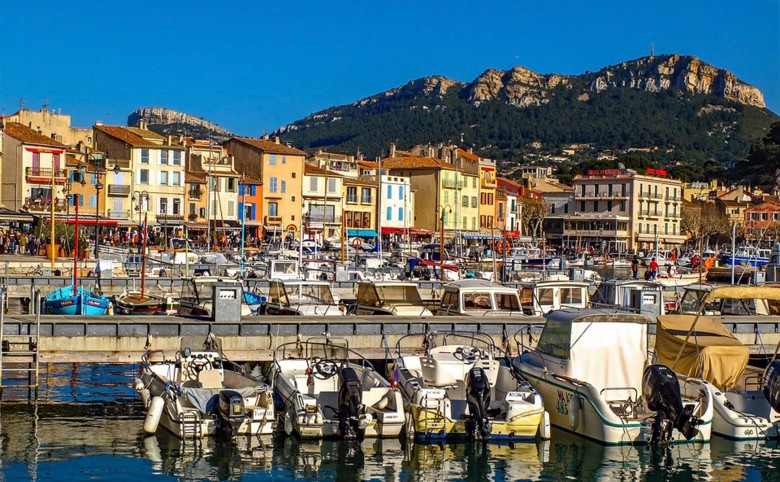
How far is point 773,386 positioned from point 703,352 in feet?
7.35

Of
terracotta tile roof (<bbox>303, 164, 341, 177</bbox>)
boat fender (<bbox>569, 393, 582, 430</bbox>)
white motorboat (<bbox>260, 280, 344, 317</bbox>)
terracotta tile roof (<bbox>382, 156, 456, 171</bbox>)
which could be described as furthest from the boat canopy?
terracotta tile roof (<bbox>382, 156, 456, 171</bbox>)

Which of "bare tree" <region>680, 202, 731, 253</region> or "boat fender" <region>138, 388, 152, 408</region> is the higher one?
"bare tree" <region>680, 202, 731, 253</region>

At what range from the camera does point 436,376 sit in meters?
25.2

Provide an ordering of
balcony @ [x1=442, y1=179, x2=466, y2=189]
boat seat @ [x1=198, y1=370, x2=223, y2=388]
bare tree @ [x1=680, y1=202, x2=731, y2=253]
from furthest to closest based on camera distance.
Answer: bare tree @ [x1=680, y1=202, x2=731, y2=253] → balcony @ [x1=442, y1=179, x2=466, y2=189] → boat seat @ [x1=198, y1=370, x2=223, y2=388]

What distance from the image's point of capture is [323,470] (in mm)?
20922

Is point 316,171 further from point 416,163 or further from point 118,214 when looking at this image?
point 118,214

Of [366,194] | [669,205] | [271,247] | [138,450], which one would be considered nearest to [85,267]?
[271,247]

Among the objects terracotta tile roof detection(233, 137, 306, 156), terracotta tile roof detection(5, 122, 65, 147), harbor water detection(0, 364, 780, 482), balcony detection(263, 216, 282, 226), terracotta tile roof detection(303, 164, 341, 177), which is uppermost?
terracotta tile roof detection(233, 137, 306, 156)

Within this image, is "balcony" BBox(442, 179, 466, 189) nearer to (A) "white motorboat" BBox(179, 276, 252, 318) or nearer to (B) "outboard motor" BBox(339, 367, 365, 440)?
(A) "white motorboat" BBox(179, 276, 252, 318)

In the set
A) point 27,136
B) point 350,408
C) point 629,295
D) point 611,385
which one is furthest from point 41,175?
point 611,385

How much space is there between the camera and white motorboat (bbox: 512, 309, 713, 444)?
22.2m

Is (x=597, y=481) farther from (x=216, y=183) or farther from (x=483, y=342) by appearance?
(x=216, y=183)

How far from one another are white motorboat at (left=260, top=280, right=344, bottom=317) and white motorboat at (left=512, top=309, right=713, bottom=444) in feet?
37.3

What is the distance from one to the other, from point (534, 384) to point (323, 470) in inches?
234
